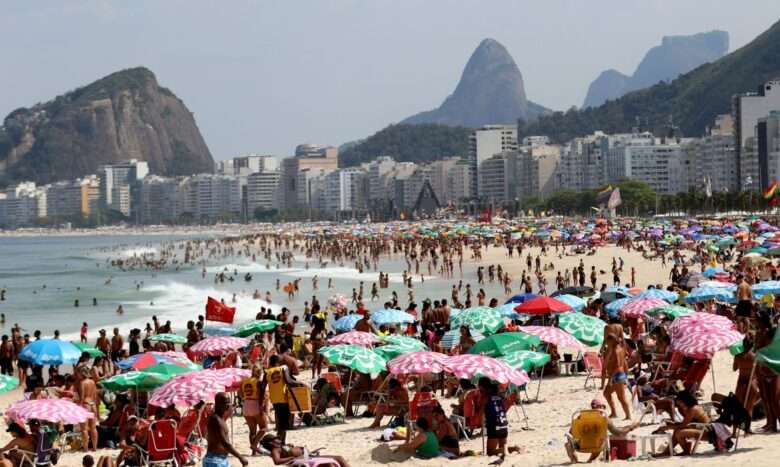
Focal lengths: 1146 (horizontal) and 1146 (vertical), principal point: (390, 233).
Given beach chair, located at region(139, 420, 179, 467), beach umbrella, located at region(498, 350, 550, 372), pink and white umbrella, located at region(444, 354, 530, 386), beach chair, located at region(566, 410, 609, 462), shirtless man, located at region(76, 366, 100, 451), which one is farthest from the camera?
beach umbrella, located at region(498, 350, 550, 372)

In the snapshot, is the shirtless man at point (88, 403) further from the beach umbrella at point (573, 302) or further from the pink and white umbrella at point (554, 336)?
the beach umbrella at point (573, 302)

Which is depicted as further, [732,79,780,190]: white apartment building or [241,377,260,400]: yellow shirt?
[732,79,780,190]: white apartment building

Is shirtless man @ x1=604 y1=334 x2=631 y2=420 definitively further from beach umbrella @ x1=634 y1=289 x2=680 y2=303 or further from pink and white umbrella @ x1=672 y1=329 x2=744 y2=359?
beach umbrella @ x1=634 y1=289 x2=680 y2=303

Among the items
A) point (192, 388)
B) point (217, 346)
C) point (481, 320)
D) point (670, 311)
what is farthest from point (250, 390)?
point (670, 311)

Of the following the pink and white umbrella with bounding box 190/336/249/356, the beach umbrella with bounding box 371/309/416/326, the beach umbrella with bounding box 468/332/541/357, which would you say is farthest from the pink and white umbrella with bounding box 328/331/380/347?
the beach umbrella with bounding box 371/309/416/326

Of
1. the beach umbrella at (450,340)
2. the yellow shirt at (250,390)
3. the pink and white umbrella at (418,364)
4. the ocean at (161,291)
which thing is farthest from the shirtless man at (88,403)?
the ocean at (161,291)

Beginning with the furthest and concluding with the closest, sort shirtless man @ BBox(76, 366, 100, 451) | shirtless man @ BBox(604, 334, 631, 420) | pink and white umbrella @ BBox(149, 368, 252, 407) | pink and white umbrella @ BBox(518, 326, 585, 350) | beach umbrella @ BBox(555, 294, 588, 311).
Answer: beach umbrella @ BBox(555, 294, 588, 311), pink and white umbrella @ BBox(518, 326, 585, 350), shirtless man @ BBox(76, 366, 100, 451), shirtless man @ BBox(604, 334, 631, 420), pink and white umbrella @ BBox(149, 368, 252, 407)

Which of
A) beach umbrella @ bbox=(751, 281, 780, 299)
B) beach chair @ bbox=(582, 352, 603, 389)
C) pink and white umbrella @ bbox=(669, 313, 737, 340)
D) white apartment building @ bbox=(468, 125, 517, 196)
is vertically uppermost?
white apartment building @ bbox=(468, 125, 517, 196)
